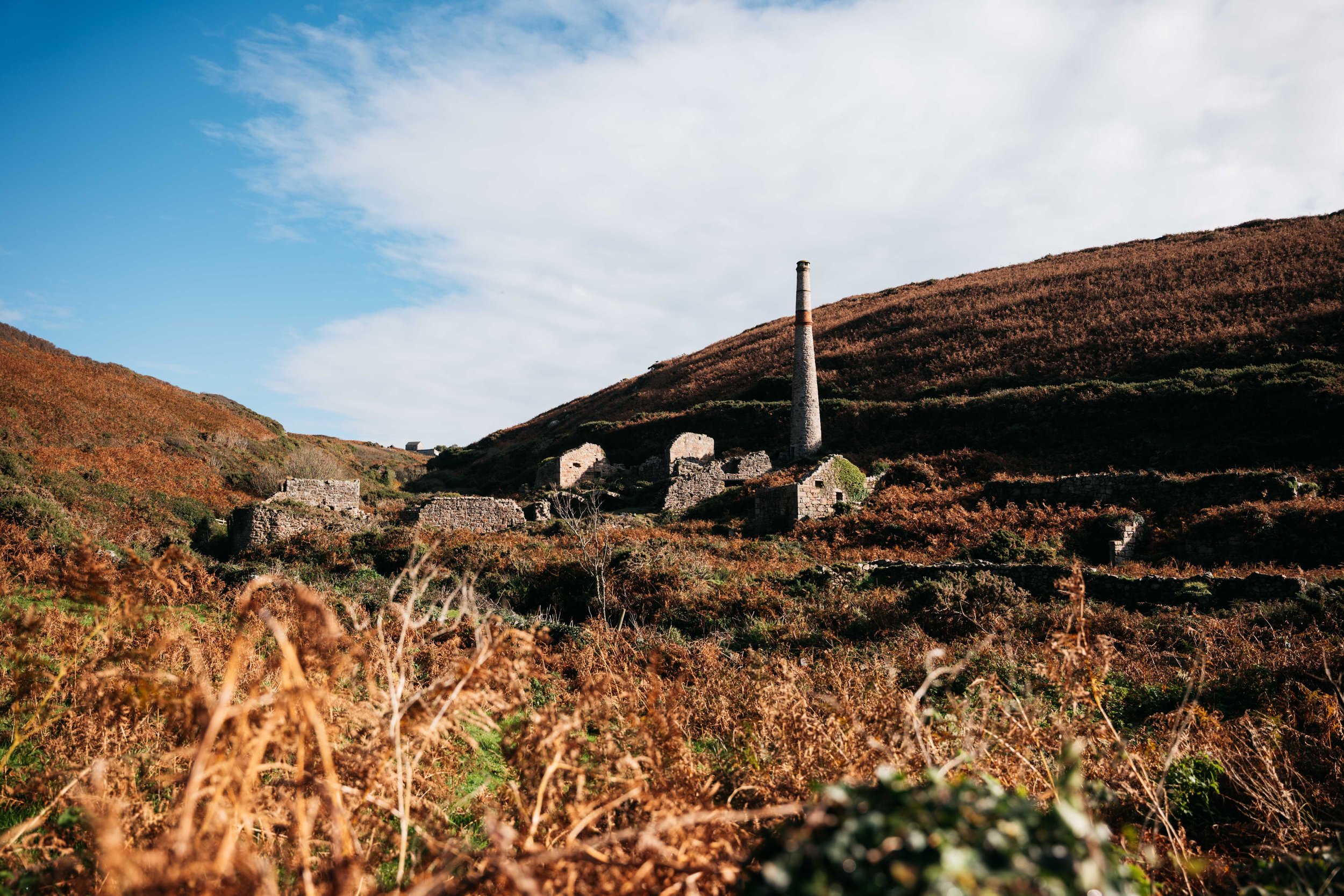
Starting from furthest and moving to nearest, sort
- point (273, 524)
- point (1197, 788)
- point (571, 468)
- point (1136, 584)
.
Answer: point (571, 468) < point (273, 524) < point (1136, 584) < point (1197, 788)

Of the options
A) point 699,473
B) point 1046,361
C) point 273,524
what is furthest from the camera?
point 1046,361

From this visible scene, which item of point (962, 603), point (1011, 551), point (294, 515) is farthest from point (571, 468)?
point (962, 603)

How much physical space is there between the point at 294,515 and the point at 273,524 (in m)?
0.58

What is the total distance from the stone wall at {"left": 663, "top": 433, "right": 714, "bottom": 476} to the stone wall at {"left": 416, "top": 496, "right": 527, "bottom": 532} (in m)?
8.18

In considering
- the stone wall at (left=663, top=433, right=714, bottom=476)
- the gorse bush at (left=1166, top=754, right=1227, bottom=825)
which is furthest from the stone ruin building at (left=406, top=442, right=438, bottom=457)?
the gorse bush at (left=1166, top=754, right=1227, bottom=825)

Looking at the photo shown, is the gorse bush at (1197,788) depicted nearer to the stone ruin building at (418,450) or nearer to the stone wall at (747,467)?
the stone wall at (747,467)

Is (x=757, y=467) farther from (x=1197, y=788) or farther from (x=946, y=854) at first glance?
(x=946, y=854)

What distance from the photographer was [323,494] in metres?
23.0

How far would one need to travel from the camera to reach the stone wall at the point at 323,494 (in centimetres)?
2200

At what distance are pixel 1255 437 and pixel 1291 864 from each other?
24182mm

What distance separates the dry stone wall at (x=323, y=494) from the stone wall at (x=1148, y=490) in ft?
67.4

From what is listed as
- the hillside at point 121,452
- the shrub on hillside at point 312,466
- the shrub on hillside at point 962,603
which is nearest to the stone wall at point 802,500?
the shrub on hillside at point 962,603

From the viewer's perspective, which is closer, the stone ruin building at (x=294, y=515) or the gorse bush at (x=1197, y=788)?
the gorse bush at (x=1197, y=788)

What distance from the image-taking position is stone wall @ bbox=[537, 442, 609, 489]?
31938mm
